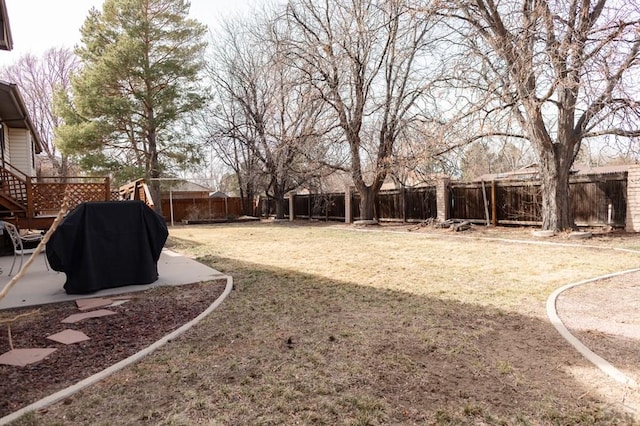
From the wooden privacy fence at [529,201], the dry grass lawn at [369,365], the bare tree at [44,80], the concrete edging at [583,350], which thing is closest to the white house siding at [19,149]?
the dry grass lawn at [369,365]

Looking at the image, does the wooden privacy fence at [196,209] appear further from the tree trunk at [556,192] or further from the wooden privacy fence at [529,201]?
the tree trunk at [556,192]

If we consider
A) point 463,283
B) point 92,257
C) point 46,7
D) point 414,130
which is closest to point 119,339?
point 92,257

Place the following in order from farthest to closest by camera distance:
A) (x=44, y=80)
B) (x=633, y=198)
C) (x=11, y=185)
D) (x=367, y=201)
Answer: (x=44, y=80)
(x=367, y=201)
(x=633, y=198)
(x=11, y=185)

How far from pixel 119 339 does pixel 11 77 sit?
102ft

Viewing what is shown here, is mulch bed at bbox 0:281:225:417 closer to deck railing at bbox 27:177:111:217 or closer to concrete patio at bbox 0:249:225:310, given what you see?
concrete patio at bbox 0:249:225:310

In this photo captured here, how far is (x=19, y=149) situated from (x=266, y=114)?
10.3 meters

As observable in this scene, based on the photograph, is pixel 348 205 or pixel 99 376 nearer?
pixel 99 376

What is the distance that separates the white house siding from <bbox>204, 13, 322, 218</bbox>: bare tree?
8474 mm

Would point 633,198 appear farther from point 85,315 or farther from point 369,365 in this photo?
point 85,315

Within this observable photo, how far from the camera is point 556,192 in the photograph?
10039mm

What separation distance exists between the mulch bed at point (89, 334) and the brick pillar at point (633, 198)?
32.3ft

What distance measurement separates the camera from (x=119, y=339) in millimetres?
3432

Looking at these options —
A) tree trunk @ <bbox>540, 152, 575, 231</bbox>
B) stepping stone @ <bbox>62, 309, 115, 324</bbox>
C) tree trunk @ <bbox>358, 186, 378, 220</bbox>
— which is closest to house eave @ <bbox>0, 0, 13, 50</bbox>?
stepping stone @ <bbox>62, 309, 115, 324</bbox>

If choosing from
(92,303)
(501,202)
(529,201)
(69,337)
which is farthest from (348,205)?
(69,337)
